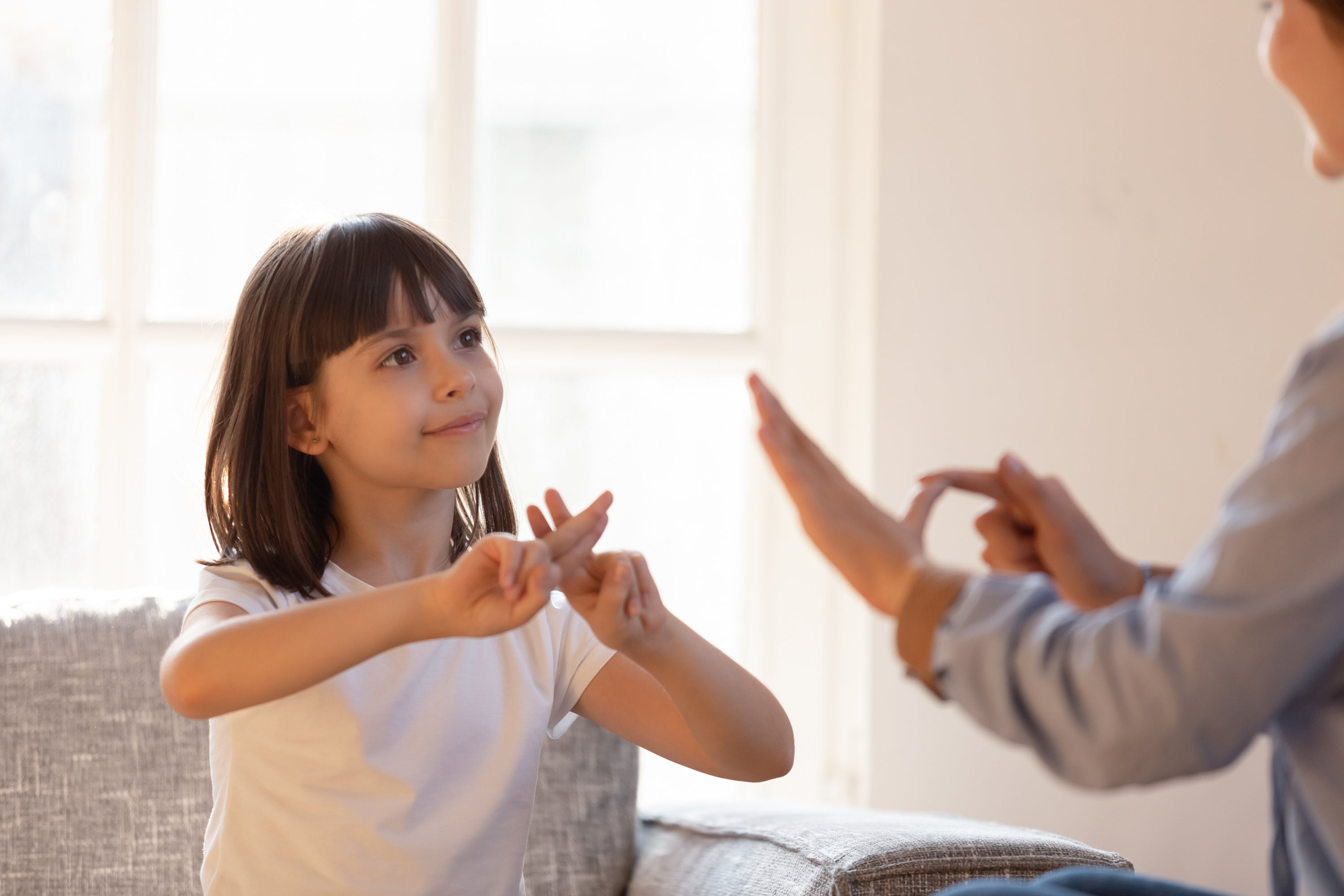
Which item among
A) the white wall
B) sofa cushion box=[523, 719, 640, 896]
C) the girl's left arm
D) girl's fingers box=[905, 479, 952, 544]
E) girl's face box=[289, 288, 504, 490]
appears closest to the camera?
girl's fingers box=[905, 479, 952, 544]

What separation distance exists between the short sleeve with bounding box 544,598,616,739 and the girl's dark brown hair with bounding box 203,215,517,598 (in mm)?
250

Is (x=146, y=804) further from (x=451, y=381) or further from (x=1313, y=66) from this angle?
(x=1313, y=66)

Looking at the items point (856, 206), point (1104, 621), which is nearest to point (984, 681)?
point (1104, 621)

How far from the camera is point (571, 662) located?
4.29ft

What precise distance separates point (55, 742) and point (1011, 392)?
135 centimetres

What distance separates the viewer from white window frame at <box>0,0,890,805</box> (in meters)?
1.93

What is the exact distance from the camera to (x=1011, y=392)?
1864mm

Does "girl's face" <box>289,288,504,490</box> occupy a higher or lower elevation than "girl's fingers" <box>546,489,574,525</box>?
higher

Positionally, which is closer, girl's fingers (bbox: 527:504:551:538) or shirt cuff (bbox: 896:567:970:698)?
shirt cuff (bbox: 896:567:970:698)

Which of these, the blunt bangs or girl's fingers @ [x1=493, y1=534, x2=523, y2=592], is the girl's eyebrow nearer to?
the blunt bangs

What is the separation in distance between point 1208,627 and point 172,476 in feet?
5.60

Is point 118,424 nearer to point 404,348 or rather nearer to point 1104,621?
point 404,348

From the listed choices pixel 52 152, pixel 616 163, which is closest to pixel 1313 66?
pixel 616 163

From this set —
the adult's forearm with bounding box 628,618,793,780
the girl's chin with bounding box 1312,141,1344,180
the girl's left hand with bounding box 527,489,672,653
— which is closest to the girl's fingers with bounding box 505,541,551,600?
the girl's left hand with bounding box 527,489,672,653
